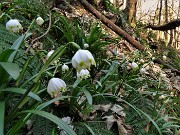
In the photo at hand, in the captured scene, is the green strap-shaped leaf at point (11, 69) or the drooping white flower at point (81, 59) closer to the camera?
the green strap-shaped leaf at point (11, 69)

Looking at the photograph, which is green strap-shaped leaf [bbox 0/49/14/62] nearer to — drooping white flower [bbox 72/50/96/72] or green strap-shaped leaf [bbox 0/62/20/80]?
green strap-shaped leaf [bbox 0/62/20/80]

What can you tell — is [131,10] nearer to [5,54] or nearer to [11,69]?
[5,54]

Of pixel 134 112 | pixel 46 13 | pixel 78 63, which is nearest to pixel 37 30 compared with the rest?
pixel 46 13

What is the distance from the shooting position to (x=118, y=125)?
6.45ft

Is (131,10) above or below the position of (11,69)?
below

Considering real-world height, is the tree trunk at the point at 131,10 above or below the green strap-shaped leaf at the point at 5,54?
below

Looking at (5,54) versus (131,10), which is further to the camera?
(131,10)

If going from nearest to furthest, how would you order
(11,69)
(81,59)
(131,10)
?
(11,69) < (81,59) < (131,10)

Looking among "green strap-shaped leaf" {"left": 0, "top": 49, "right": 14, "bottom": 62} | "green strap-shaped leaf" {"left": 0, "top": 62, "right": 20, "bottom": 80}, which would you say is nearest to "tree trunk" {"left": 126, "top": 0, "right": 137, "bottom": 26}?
"green strap-shaped leaf" {"left": 0, "top": 49, "right": 14, "bottom": 62}

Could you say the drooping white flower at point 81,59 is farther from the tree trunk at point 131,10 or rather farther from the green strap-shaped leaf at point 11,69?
the tree trunk at point 131,10

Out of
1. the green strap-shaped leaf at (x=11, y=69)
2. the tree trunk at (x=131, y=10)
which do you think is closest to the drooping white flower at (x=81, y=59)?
the green strap-shaped leaf at (x=11, y=69)

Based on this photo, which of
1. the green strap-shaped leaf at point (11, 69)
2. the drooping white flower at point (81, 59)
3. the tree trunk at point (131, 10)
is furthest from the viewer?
the tree trunk at point (131, 10)

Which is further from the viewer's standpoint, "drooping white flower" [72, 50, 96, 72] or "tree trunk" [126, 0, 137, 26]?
"tree trunk" [126, 0, 137, 26]

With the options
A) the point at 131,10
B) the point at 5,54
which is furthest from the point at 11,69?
the point at 131,10
